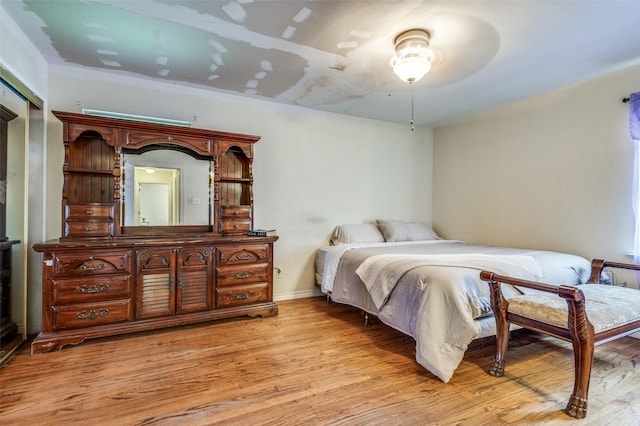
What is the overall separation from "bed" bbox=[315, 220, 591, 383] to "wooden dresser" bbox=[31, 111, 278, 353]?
33.4 inches

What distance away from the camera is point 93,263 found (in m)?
2.45

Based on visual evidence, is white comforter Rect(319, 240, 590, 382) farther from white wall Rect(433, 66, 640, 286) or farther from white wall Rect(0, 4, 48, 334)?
white wall Rect(0, 4, 48, 334)

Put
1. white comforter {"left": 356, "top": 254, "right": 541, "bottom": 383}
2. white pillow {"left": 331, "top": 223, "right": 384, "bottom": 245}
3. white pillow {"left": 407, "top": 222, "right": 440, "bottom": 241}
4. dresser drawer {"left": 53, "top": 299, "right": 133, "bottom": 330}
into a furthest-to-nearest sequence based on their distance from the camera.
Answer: white pillow {"left": 407, "top": 222, "right": 440, "bottom": 241}
white pillow {"left": 331, "top": 223, "right": 384, "bottom": 245}
dresser drawer {"left": 53, "top": 299, "right": 133, "bottom": 330}
white comforter {"left": 356, "top": 254, "right": 541, "bottom": 383}

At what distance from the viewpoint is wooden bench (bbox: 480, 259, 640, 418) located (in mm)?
1641

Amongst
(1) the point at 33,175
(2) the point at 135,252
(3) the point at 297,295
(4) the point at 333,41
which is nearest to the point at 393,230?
(3) the point at 297,295

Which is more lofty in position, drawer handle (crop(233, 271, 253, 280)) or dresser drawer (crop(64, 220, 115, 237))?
dresser drawer (crop(64, 220, 115, 237))

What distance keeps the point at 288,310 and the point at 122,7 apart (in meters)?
2.89

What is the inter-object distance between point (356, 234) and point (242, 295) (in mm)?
1588

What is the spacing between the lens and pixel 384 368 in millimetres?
2113

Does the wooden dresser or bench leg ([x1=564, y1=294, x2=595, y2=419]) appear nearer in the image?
bench leg ([x1=564, y1=294, x2=595, y2=419])

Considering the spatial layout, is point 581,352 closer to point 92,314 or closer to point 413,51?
point 413,51

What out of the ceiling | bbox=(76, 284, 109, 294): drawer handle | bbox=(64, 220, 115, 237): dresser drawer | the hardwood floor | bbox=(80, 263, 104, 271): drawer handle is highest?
the ceiling

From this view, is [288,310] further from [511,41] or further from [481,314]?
[511,41]

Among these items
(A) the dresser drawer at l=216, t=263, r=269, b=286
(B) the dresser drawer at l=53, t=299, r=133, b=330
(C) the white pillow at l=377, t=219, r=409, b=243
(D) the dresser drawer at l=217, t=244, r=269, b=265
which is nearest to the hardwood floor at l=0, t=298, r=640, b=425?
(B) the dresser drawer at l=53, t=299, r=133, b=330
